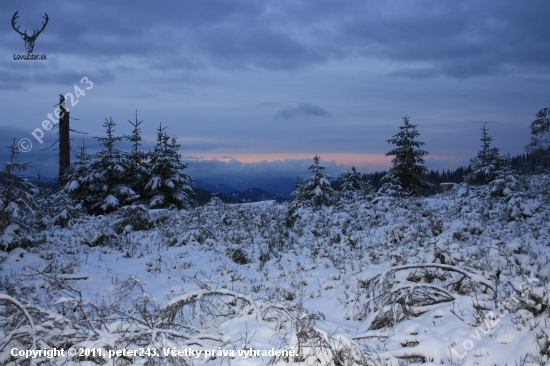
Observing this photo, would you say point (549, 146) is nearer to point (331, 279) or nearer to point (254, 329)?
point (331, 279)

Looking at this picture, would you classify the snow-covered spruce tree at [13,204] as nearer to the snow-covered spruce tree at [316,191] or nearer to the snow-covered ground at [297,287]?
the snow-covered ground at [297,287]

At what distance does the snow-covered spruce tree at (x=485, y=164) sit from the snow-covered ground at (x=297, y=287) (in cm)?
406

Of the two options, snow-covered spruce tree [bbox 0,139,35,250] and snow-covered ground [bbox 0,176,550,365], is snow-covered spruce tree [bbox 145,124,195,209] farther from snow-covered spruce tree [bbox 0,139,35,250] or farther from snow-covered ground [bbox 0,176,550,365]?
snow-covered spruce tree [bbox 0,139,35,250]

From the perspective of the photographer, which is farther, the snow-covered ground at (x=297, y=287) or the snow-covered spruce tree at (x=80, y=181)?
the snow-covered spruce tree at (x=80, y=181)

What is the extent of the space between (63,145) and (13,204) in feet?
35.2

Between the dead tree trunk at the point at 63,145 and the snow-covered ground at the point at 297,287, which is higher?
the dead tree trunk at the point at 63,145

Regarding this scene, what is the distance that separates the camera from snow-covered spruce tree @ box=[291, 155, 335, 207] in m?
15.7

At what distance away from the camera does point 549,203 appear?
10.6 metres

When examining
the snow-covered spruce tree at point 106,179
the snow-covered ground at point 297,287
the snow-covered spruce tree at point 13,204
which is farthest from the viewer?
the snow-covered spruce tree at point 106,179

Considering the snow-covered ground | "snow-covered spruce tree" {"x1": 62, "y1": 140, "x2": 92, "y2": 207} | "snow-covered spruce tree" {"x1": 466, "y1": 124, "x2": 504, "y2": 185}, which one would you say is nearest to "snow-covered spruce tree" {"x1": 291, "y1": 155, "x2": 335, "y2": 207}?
the snow-covered ground

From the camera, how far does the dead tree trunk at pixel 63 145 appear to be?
18.9m

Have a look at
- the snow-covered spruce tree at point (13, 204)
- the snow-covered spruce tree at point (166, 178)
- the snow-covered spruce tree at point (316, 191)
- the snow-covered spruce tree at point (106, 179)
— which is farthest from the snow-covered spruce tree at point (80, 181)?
the snow-covered spruce tree at point (316, 191)

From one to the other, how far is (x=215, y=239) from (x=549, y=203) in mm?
10906

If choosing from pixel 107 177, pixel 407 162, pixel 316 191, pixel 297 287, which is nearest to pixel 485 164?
pixel 407 162
